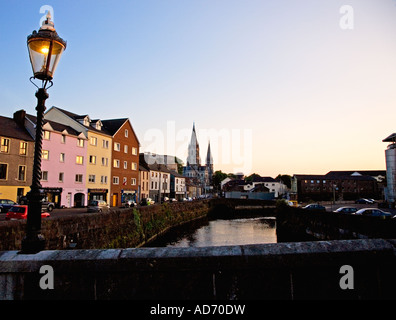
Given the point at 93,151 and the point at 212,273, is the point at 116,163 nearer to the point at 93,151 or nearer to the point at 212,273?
the point at 93,151

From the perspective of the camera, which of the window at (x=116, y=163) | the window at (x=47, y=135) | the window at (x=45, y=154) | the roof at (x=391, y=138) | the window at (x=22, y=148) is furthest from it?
the roof at (x=391, y=138)

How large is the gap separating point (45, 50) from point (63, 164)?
43.6m

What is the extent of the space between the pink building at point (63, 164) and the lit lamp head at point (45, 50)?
1554 inches

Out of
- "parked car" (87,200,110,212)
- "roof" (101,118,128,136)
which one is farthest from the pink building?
"roof" (101,118,128,136)

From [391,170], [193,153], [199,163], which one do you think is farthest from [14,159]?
[199,163]

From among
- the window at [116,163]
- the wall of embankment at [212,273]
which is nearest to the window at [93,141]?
the window at [116,163]

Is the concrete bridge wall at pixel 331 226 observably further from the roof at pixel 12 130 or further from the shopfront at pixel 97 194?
the roof at pixel 12 130

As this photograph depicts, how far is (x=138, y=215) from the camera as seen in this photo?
26.5 meters

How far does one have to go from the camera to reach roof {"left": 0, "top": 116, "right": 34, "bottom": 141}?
118 ft

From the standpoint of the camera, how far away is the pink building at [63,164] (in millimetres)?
41312

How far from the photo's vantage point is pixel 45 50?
498cm

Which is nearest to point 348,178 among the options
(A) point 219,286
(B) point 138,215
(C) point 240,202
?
(C) point 240,202

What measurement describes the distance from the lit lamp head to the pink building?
39.5 meters
